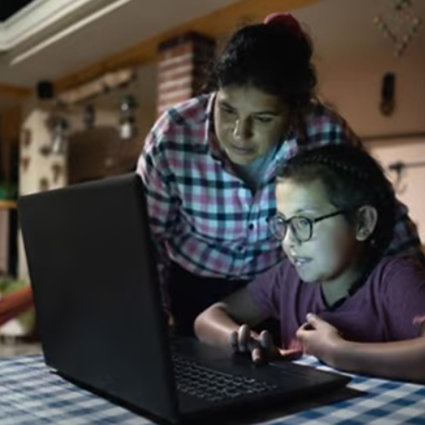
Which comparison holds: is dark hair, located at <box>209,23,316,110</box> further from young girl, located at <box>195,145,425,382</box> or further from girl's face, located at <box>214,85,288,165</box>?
young girl, located at <box>195,145,425,382</box>

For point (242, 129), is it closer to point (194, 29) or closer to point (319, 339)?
point (319, 339)

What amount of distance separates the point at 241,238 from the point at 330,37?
3.06 metres

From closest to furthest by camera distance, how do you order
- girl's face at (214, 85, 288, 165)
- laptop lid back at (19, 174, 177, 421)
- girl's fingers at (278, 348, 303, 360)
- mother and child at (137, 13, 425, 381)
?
laptop lid back at (19, 174, 177, 421), girl's fingers at (278, 348, 303, 360), mother and child at (137, 13, 425, 381), girl's face at (214, 85, 288, 165)

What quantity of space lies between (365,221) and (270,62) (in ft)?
Result: 1.13

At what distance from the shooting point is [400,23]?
11.9 feet

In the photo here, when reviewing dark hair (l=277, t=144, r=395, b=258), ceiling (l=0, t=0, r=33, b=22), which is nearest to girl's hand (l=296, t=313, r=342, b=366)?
dark hair (l=277, t=144, r=395, b=258)

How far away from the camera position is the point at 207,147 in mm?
1373

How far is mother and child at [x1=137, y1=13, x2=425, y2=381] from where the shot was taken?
3.49 ft

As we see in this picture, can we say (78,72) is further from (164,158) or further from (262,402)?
(262,402)

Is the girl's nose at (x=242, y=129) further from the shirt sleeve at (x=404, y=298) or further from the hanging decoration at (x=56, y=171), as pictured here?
the hanging decoration at (x=56, y=171)

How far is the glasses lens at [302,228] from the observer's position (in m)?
1.08

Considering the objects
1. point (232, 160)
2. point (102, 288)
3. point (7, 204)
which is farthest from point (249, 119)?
point (7, 204)

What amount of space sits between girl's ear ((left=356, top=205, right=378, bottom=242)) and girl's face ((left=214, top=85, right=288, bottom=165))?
233 mm

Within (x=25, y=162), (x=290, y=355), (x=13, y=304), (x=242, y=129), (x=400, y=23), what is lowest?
(x=290, y=355)
